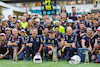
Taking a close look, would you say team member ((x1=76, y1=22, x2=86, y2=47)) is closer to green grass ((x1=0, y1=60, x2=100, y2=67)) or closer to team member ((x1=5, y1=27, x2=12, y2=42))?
green grass ((x1=0, y1=60, x2=100, y2=67))

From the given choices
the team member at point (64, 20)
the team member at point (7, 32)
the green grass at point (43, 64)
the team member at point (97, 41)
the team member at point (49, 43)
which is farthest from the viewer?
the team member at point (64, 20)

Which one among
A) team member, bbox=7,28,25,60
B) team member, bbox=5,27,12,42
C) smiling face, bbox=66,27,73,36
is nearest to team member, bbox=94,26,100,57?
smiling face, bbox=66,27,73,36

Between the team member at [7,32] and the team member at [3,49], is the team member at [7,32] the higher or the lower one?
the higher one

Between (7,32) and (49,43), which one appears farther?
(7,32)

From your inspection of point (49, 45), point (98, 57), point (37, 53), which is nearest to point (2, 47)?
point (37, 53)

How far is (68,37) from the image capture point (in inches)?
258

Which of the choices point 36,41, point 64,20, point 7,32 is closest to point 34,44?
point 36,41

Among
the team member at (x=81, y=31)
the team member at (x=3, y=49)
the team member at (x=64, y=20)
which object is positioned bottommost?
the team member at (x=3, y=49)

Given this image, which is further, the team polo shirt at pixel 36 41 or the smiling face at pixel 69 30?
the team polo shirt at pixel 36 41

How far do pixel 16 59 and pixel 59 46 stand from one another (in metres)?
1.76

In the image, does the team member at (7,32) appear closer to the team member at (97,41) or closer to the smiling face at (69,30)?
the smiling face at (69,30)

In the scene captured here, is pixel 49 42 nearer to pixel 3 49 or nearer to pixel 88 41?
pixel 88 41

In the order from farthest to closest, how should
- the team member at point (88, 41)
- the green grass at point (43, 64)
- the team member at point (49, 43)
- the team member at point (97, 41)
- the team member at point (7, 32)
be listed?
the team member at point (7, 32) → the team member at point (49, 43) → the team member at point (88, 41) → the team member at point (97, 41) → the green grass at point (43, 64)

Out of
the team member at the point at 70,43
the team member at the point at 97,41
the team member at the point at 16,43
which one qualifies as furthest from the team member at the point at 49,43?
the team member at the point at 97,41
